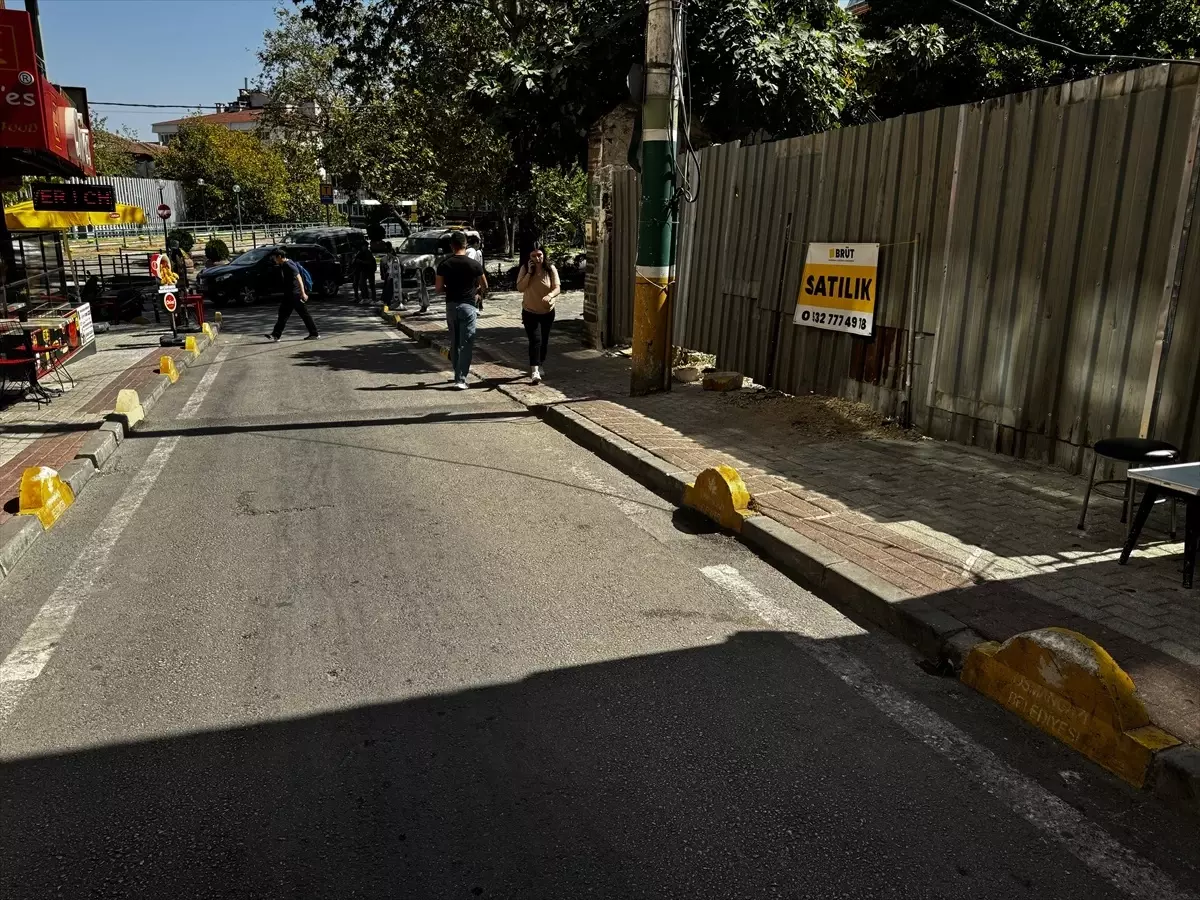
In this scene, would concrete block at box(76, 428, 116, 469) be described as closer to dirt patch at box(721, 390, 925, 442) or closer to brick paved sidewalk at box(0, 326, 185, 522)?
brick paved sidewalk at box(0, 326, 185, 522)

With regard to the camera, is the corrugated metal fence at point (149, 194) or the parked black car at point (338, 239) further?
the corrugated metal fence at point (149, 194)

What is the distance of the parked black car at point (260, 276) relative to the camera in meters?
23.5

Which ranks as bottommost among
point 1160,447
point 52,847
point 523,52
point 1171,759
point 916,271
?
point 52,847

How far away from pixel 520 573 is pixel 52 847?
9.24 ft

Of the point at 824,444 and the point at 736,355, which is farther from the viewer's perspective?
the point at 736,355

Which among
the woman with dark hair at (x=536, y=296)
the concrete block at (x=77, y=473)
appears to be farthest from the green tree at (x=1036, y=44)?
the concrete block at (x=77, y=473)

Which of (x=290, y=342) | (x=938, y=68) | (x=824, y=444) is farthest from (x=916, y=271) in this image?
(x=938, y=68)

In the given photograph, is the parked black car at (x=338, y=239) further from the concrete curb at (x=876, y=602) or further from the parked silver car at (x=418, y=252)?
the concrete curb at (x=876, y=602)

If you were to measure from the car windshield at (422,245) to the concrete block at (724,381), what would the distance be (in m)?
16.3

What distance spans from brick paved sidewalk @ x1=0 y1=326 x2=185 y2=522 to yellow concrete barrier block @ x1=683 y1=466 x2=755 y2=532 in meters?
4.92

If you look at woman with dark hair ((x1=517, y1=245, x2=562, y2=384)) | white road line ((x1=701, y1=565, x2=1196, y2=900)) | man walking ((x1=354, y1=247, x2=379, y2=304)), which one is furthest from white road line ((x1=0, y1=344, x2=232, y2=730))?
man walking ((x1=354, y1=247, x2=379, y2=304))

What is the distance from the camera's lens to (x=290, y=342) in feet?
54.6

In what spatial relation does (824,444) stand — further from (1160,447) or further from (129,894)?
(129,894)

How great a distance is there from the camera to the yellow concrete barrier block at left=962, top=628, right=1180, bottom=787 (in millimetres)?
3262
